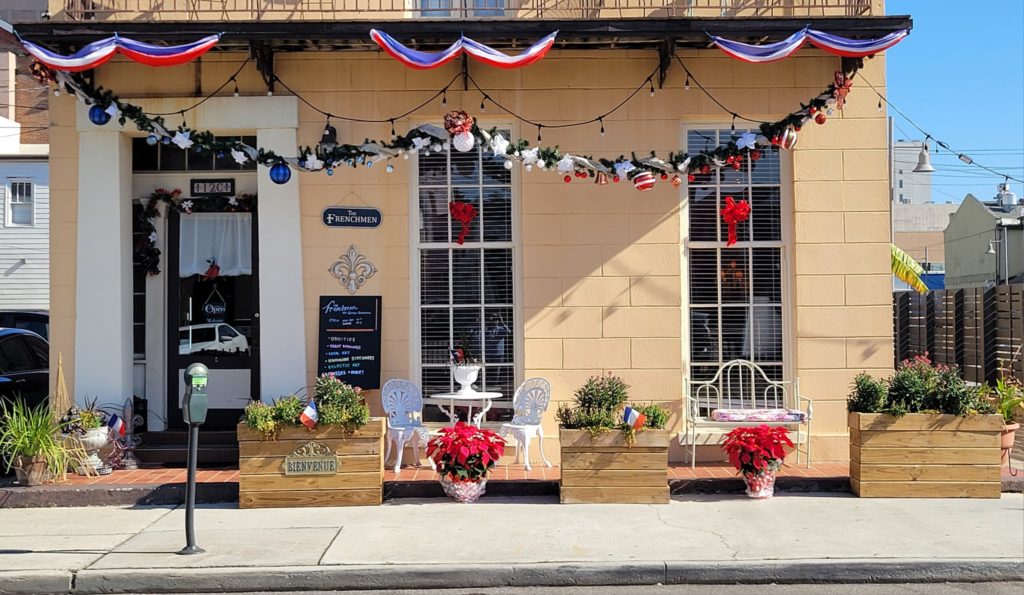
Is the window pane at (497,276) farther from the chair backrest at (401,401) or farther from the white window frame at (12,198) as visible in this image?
the white window frame at (12,198)

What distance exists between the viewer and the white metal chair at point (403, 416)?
926 centimetres

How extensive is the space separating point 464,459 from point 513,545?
1478 millimetres

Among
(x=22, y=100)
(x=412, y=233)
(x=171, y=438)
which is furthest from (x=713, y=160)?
(x=22, y=100)

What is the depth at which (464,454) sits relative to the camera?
834cm

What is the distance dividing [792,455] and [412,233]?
177 inches

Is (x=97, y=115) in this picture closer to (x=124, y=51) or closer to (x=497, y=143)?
(x=124, y=51)

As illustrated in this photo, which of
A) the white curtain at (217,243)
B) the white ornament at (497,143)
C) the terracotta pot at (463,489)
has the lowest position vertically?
the terracotta pot at (463,489)

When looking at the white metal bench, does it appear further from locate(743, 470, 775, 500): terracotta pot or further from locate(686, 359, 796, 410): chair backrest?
locate(743, 470, 775, 500): terracotta pot

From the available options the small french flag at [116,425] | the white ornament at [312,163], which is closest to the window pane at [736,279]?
the white ornament at [312,163]

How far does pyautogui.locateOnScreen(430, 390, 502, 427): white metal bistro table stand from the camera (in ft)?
31.1

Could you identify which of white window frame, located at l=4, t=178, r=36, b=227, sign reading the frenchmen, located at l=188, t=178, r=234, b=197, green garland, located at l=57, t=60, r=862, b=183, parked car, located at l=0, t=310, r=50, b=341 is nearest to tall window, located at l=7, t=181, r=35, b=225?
white window frame, located at l=4, t=178, r=36, b=227

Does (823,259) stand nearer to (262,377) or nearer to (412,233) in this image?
(412,233)

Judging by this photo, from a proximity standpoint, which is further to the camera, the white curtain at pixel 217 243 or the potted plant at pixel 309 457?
the white curtain at pixel 217 243

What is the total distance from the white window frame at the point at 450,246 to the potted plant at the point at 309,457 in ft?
5.30
